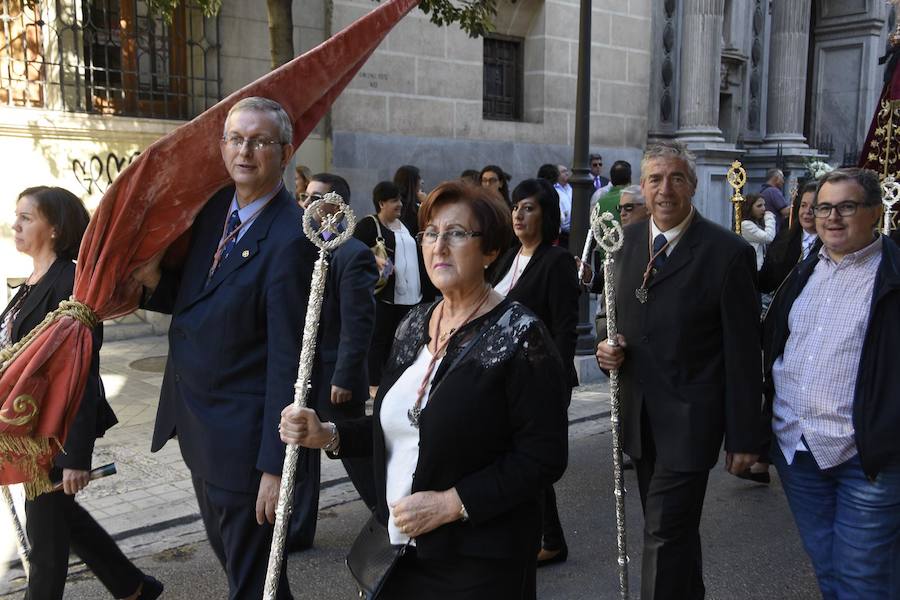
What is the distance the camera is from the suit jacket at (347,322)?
5027 mm

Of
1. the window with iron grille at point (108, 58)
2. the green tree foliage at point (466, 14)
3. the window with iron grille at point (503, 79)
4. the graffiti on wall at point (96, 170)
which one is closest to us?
the green tree foliage at point (466, 14)

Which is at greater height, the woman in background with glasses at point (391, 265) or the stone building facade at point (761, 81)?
the stone building facade at point (761, 81)

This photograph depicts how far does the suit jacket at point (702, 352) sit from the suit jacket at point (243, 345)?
1566 mm

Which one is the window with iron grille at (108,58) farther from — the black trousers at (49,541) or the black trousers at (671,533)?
the black trousers at (671,533)

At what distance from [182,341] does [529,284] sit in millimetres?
2172

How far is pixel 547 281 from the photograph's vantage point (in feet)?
15.9

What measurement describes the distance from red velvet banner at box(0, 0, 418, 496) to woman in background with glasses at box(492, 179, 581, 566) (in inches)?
72.1

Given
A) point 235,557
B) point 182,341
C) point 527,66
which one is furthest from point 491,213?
point 527,66

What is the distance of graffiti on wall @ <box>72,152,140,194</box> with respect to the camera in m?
10.3

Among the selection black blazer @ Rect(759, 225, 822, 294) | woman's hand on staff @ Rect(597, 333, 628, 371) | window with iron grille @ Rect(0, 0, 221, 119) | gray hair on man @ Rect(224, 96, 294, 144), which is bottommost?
woman's hand on staff @ Rect(597, 333, 628, 371)

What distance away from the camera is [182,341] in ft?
10.4

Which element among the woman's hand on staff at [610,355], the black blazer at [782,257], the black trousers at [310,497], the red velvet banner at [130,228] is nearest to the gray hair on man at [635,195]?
the black blazer at [782,257]

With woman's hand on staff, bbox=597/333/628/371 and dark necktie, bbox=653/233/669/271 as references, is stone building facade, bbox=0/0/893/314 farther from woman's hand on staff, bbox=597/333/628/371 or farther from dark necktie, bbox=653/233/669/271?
dark necktie, bbox=653/233/669/271

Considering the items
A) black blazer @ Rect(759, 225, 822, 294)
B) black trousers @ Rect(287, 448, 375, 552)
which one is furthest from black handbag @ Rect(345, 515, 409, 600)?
black blazer @ Rect(759, 225, 822, 294)
